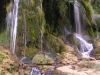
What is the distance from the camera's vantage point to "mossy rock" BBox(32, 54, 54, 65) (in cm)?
1000

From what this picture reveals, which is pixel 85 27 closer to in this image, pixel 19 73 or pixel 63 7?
pixel 63 7

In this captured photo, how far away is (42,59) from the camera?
10.2m

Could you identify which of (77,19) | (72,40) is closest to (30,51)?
(72,40)

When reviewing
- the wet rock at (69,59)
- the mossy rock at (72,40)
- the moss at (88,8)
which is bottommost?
the wet rock at (69,59)

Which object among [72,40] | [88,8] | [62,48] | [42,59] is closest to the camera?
[42,59]

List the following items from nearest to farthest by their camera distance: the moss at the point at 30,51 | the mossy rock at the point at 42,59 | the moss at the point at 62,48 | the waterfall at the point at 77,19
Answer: the mossy rock at the point at 42,59, the moss at the point at 30,51, the moss at the point at 62,48, the waterfall at the point at 77,19

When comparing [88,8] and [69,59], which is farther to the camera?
[88,8]

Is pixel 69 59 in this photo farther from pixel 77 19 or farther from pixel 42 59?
pixel 77 19

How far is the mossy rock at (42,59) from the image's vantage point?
1000 cm

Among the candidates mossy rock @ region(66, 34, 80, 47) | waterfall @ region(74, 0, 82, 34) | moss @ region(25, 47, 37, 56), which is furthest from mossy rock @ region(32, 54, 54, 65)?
waterfall @ region(74, 0, 82, 34)

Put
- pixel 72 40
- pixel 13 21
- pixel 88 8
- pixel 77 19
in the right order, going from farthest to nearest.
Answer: pixel 88 8
pixel 77 19
pixel 72 40
pixel 13 21

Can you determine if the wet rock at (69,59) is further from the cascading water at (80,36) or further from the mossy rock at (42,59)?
the cascading water at (80,36)

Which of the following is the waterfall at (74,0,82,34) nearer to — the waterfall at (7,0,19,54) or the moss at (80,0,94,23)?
the moss at (80,0,94,23)

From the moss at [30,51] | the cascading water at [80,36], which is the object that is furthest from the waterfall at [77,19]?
the moss at [30,51]
